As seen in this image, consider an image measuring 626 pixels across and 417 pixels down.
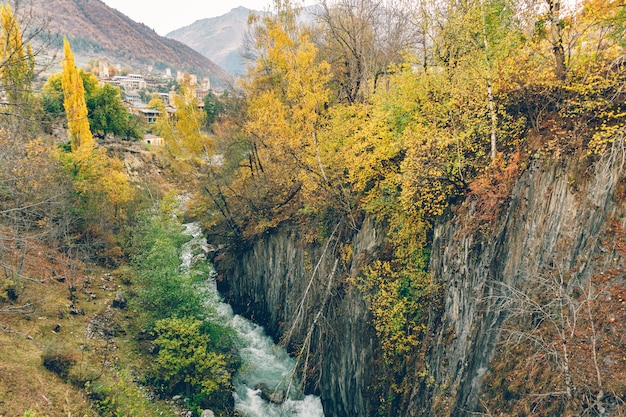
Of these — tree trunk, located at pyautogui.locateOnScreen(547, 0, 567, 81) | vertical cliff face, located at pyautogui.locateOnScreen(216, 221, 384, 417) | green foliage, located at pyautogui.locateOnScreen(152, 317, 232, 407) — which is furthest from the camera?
green foliage, located at pyautogui.locateOnScreen(152, 317, 232, 407)

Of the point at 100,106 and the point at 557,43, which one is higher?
the point at 100,106

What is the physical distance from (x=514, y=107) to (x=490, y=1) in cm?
338

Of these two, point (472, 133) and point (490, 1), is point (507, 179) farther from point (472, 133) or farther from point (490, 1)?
point (490, 1)

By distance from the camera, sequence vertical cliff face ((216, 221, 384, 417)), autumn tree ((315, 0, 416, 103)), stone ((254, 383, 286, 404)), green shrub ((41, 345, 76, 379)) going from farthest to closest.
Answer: autumn tree ((315, 0, 416, 103)) → stone ((254, 383, 286, 404)) → vertical cliff face ((216, 221, 384, 417)) → green shrub ((41, 345, 76, 379))

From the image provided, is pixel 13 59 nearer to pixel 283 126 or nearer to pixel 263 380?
pixel 283 126

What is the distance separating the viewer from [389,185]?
12891 millimetres

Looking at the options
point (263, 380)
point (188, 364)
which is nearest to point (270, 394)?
point (263, 380)

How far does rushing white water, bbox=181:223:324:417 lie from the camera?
16.7m

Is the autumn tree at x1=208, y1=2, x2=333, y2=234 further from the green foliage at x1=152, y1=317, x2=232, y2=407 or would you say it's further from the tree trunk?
the tree trunk

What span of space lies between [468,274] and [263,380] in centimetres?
1364

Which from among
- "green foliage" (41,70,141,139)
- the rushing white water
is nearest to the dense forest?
the rushing white water

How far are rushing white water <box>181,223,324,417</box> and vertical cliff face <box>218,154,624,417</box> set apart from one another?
1163 mm

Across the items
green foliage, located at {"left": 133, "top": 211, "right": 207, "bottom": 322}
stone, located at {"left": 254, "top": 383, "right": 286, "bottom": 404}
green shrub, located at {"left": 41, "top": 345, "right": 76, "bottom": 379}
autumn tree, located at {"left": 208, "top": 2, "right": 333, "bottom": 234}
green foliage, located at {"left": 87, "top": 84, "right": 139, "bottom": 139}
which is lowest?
stone, located at {"left": 254, "top": 383, "right": 286, "bottom": 404}

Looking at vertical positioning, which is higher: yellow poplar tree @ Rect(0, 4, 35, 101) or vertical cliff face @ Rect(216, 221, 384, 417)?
yellow poplar tree @ Rect(0, 4, 35, 101)
